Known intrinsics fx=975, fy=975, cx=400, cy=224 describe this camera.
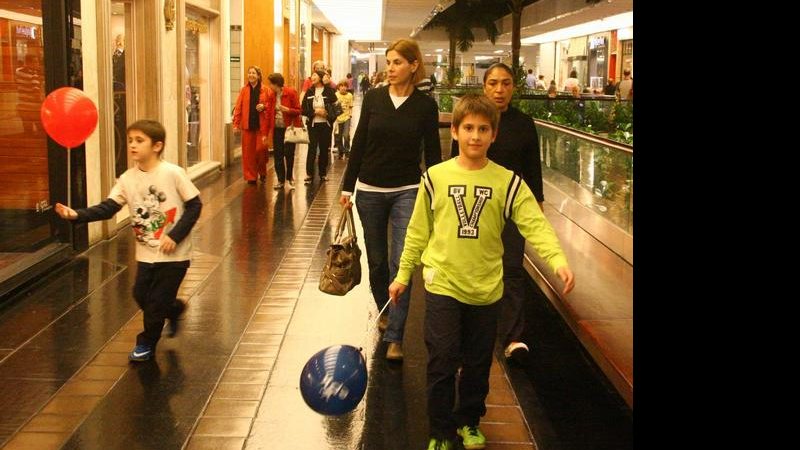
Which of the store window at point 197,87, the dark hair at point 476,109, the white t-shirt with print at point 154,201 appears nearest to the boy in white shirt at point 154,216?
the white t-shirt with print at point 154,201

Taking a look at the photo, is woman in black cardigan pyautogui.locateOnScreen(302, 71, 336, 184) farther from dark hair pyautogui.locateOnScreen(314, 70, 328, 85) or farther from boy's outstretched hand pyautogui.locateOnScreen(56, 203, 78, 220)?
boy's outstretched hand pyautogui.locateOnScreen(56, 203, 78, 220)

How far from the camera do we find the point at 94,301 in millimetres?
7277

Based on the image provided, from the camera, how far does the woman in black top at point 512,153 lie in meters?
5.54

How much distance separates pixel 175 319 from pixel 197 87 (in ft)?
38.3

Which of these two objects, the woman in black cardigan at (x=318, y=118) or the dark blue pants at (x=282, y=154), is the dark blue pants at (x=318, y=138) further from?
the dark blue pants at (x=282, y=154)

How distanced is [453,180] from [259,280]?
4.18 metres

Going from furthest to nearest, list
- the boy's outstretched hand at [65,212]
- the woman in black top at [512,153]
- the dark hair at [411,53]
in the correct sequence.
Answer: the dark hair at [411,53]
the woman in black top at [512,153]
the boy's outstretched hand at [65,212]

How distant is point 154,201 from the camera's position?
5719 millimetres

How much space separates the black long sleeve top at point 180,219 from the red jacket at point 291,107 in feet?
31.5

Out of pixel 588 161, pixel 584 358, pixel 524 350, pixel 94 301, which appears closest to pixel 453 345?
pixel 524 350

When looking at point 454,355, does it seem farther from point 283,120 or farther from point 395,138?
point 283,120
